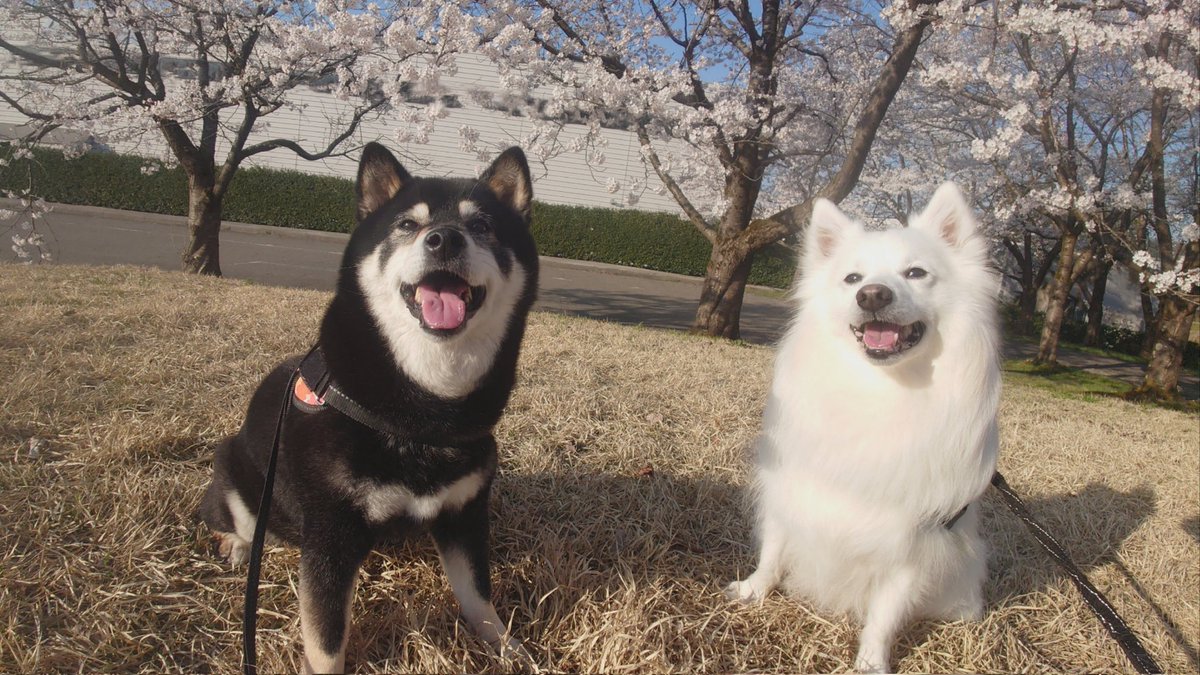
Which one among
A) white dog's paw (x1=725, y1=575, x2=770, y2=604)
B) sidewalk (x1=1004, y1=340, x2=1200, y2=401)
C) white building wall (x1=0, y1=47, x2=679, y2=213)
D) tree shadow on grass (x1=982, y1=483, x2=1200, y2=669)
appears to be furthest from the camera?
white building wall (x1=0, y1=47, x2=679, y2=213)

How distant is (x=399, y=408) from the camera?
5.65 ft

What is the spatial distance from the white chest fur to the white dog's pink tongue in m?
1.25

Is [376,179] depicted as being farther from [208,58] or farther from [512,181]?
[208,58]

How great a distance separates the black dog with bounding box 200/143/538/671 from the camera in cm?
164

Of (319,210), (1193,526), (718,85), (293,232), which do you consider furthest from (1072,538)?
(319,210)

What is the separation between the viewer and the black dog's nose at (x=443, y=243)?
170 cm

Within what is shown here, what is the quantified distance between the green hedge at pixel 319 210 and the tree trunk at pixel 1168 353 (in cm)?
867

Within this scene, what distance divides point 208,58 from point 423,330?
31.5 feet

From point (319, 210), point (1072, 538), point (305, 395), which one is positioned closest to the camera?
point (305, 395)

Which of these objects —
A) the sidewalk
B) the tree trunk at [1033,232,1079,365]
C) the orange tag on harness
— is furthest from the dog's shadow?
the tree trunk at [1033,232,1079,365]

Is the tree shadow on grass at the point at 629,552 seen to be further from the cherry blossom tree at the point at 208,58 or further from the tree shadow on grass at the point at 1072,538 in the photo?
the cherry blossom tree at the point at 208,58

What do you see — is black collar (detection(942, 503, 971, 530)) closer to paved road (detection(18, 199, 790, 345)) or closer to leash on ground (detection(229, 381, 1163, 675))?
leash on ground (detection(229, 381, 1163, 675))

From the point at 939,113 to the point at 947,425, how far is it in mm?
13553

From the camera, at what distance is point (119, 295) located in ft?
18.1
